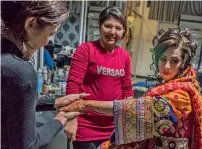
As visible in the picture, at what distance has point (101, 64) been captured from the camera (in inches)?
55.2

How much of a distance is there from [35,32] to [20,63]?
0.10 meters

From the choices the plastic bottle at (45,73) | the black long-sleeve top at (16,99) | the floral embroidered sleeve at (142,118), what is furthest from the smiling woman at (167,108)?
the plastic bottle at (45,73)

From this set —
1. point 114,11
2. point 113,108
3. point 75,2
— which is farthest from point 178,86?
point 75,2

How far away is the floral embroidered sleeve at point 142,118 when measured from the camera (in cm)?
93

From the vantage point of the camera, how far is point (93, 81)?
1.41 metres

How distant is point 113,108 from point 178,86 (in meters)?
0.25

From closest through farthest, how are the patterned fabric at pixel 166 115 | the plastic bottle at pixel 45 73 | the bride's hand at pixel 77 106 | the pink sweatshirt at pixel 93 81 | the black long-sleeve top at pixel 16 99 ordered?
the black long-sleeve top at pixel 16 99 → the patterned fabric at pixel 166 115 → the bride's hand at pixel 77 106 → the pink sweatshirt at pixel 93 81 → the plastic bottle at pixel 45 73

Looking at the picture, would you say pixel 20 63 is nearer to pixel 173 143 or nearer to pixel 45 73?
pixel 173 143

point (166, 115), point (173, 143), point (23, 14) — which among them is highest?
point (23, 14)

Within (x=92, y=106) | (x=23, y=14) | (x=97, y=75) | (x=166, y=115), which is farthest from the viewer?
(x=97, y=75)

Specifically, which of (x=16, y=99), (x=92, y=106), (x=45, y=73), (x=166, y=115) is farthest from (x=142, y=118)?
(x=45, y=73)

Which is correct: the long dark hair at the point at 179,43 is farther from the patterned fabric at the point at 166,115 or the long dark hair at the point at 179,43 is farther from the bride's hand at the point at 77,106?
the bride's hand at the point at 77,106

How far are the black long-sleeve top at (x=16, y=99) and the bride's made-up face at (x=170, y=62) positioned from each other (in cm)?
52

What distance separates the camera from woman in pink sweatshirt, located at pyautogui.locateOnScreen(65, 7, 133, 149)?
1385 millimetres
